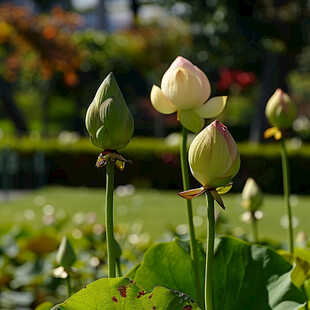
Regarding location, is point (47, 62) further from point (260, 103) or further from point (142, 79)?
point (142, 79)

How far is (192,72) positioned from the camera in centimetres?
90

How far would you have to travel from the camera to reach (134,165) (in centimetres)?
984

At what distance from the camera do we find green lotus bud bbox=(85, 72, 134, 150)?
706 millimetres

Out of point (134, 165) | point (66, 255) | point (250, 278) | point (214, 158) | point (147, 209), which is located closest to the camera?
point (214, 158)

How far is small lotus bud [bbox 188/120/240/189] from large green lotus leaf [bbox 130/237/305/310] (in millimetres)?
237

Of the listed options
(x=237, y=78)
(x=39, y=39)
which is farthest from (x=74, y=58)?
(x=237, y=78)

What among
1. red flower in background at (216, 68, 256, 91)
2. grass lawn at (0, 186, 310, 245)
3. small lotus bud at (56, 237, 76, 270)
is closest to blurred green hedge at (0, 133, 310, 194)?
grass lawn at (0, 186, 310, 245)

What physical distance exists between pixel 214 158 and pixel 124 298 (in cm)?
17

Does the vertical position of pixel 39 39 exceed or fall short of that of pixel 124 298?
it exceeds it

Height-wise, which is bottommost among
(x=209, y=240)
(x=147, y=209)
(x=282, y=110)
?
(x=147, y=209)

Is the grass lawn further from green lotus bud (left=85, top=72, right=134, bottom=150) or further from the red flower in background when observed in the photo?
the red flower in background

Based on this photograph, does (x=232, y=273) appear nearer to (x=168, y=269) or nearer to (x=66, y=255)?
(x=168, y=269)

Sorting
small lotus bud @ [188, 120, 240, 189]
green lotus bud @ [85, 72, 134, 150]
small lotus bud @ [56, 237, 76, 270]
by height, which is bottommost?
small lotus bud @ [56, 237, 76, 270]

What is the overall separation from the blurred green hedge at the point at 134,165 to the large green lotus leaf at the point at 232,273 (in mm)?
8064
